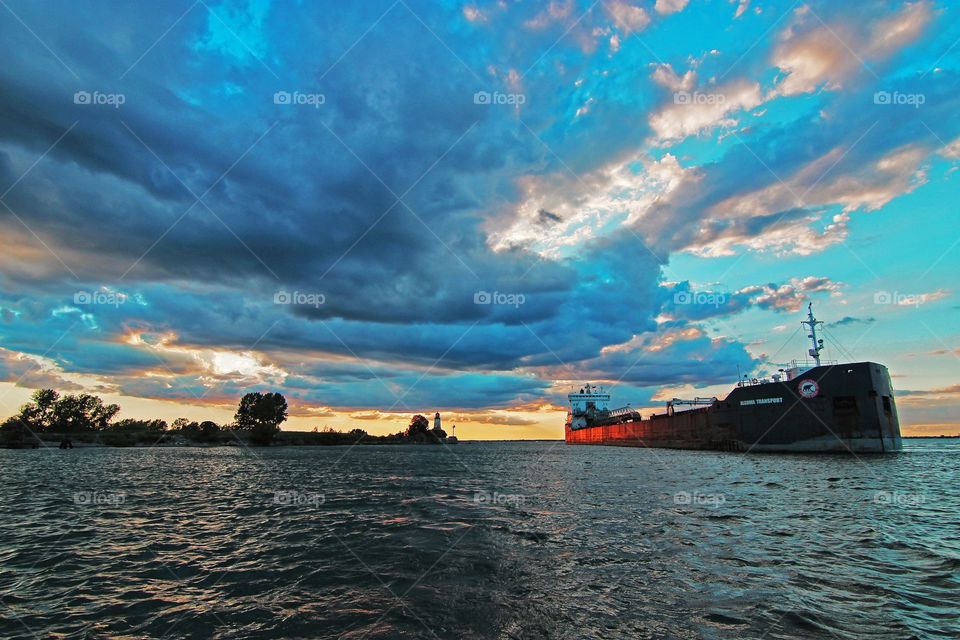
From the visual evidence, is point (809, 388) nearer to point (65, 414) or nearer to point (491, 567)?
point (491, 567)

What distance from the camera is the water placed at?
8.02 m

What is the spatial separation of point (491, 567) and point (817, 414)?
5259cm

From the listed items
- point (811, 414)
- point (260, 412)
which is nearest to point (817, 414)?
point (811, 414)

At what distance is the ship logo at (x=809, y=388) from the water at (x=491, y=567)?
3035 centimetres

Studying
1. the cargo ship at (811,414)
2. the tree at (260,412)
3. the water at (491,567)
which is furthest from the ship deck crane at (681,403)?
the tree at (260,412)

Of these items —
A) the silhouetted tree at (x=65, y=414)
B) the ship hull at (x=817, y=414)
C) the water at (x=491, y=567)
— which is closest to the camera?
the water at (x=491, y=567)

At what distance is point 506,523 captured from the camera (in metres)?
16.8

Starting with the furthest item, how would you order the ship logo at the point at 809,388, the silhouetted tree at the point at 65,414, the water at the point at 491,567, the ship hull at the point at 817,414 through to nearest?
the silhouetted tree at the point at 65,414
the ship logo at the point at 809,388
the ship hull at the point at 817,414
the water at the point at 491,567

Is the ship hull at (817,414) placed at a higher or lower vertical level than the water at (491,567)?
higher

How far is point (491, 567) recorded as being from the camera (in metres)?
11.5

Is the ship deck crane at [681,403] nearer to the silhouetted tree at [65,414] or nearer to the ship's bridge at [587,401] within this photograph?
the ship's bridge at [587,401]

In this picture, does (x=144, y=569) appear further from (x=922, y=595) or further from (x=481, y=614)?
(x=922, y=595)

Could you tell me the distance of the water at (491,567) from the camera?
26.3 ft

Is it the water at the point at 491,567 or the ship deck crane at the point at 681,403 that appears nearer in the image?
the water at the point at 491,567
